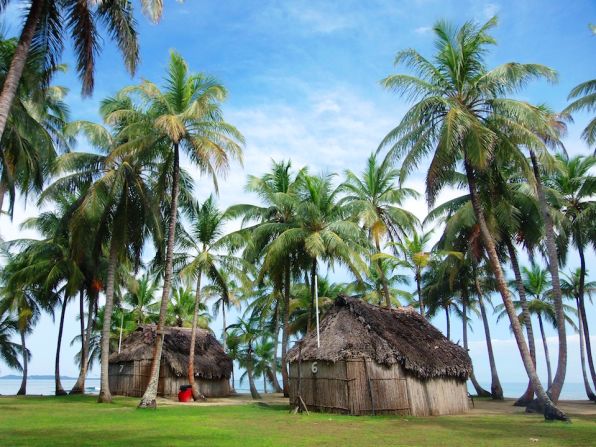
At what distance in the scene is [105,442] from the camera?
10.4m

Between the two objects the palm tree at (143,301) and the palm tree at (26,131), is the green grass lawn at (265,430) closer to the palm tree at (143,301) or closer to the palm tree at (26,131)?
the palm tree at (26,131)

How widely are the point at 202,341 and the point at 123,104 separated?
1627 centimetres

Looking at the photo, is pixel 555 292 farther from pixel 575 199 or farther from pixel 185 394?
pixel 185 394

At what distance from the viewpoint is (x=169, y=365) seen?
2784 centimetres

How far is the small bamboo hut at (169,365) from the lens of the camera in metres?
27.8

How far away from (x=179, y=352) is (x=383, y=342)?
15269mm

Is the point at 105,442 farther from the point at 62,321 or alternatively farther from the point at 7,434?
the point at 62,321

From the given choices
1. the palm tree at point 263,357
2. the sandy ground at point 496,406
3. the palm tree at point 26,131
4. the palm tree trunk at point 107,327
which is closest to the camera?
the palm tree at point 26,131

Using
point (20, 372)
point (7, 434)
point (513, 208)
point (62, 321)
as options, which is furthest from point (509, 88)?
point (20, 372)

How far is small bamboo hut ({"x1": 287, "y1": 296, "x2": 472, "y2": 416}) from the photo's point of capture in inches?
703

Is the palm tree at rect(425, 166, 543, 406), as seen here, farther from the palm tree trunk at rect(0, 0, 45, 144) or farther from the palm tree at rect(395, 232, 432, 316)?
the palm tree trunk at rect(0, 0, 45, 144)

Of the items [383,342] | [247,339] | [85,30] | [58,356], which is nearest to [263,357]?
[247,339]

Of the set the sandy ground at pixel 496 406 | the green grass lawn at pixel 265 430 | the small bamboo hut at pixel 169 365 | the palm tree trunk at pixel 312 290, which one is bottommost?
the sandy ground at pixel 496 406

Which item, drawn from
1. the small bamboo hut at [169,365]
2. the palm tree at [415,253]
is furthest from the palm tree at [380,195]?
the small bamboo hut at [169,365]
